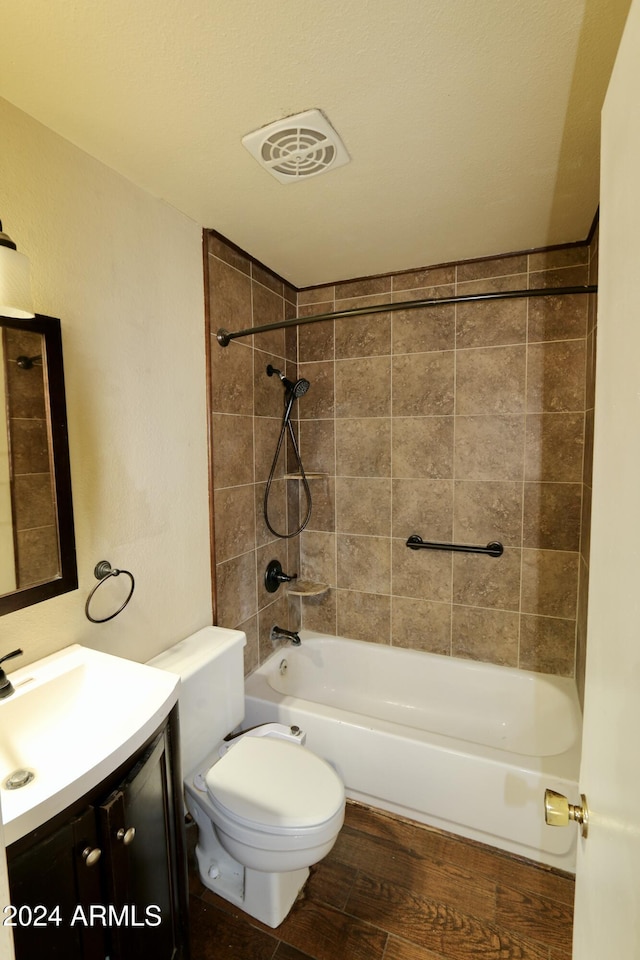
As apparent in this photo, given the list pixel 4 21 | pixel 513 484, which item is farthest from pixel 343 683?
pixel 4 21

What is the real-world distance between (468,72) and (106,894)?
6.66 feet

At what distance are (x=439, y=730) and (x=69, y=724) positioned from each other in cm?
184

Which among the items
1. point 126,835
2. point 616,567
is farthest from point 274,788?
point 616,567

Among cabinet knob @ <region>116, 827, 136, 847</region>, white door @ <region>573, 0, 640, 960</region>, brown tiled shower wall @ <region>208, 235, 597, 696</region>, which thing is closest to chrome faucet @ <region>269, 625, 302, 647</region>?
brown tiled shower wall @ <region>208, 235, 597, 696</region>

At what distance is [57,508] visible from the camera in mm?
1235

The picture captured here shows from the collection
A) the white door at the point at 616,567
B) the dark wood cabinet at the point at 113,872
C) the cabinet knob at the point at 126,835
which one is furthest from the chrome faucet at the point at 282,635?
the white door at the point at 616,567

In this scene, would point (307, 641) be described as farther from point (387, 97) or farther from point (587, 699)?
point (387, 97)

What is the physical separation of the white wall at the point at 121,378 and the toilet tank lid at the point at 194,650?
0.05 meters

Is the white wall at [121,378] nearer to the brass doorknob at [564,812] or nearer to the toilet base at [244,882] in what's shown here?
the toilet base at [244,882]

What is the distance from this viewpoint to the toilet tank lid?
1498mm

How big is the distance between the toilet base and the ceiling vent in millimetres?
2172

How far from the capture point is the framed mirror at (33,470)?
Answer: 3.68ft

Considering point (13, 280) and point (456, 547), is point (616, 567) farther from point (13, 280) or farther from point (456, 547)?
point (456, 547)

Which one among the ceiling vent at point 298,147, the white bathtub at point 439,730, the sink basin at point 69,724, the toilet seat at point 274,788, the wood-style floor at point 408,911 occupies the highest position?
the ceiling vent at point 298,147
